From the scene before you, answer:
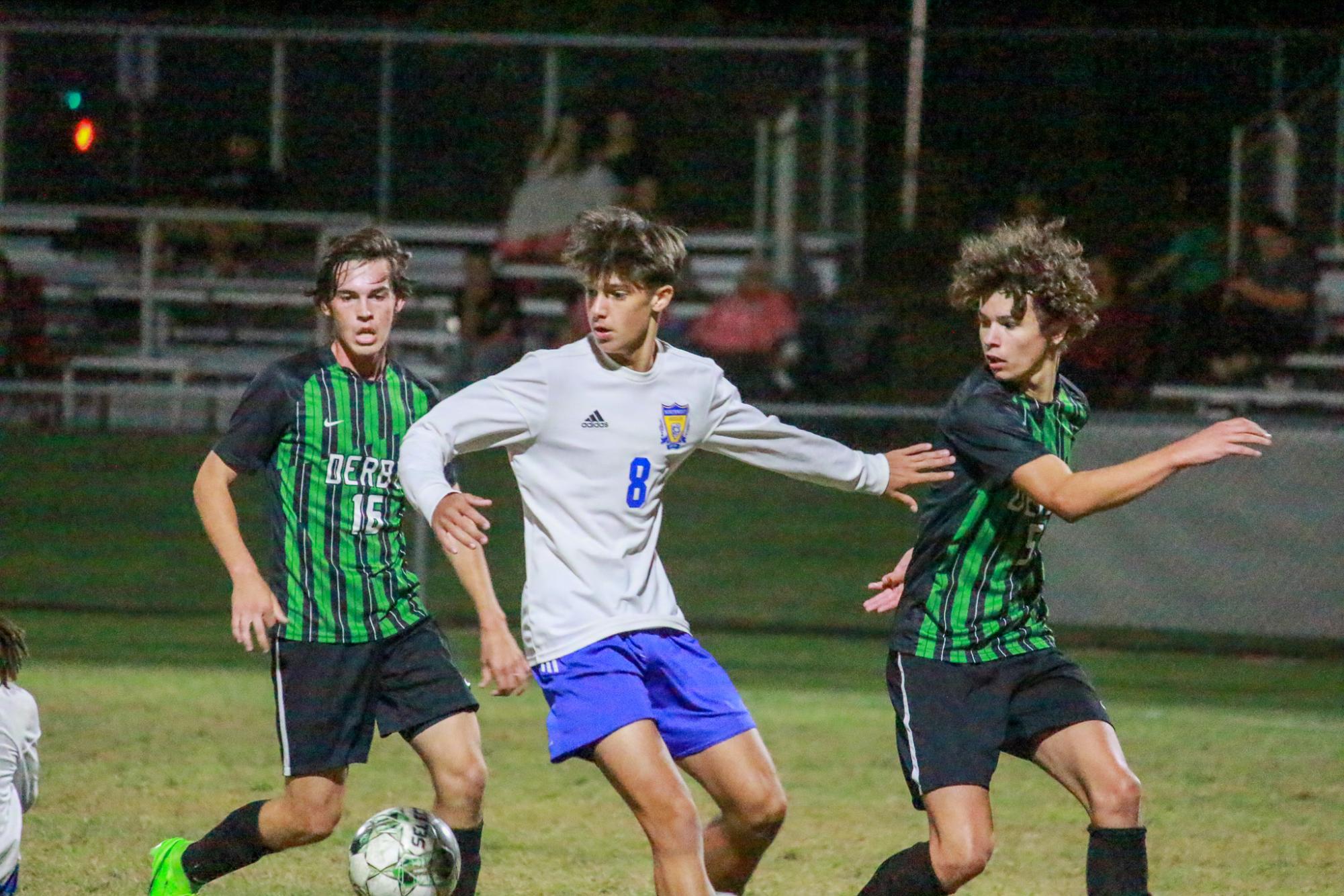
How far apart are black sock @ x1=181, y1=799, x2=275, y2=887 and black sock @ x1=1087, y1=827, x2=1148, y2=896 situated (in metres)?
2.09

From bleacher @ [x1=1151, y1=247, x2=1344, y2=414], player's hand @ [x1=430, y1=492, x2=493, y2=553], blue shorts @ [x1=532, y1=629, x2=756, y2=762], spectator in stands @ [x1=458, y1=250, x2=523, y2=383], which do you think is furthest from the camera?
spectator in stands @ [x1=458, y1=250, x2=523, y2=383]

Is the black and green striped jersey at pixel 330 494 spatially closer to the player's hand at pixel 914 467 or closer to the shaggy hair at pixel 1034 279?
the player's hand at pixel 914 467

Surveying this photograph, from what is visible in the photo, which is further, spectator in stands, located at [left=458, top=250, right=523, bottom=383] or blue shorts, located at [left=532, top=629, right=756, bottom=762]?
spectator in stands, located at [left=458, top=250, right=523, bottom=383]

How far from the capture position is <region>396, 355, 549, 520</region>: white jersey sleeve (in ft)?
13.9

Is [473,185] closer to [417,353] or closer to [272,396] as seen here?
[417,353]

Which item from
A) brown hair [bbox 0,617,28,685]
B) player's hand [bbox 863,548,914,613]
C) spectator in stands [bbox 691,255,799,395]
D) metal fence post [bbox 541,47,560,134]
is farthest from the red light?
player's hand [bbox 863,548,914,613]

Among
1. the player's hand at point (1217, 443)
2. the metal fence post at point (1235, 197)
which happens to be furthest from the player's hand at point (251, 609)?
the metal fence post at point (1235, 197)

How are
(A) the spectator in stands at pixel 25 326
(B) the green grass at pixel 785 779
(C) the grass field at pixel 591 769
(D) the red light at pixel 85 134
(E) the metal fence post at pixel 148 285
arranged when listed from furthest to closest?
(E) the metal fence post at pixel 148 285 → (D) the red light at pixel 85 134 → (A) the spectator in stands at pixel 25 326 → (C) the grass field at pixel 591 769 → (B) the green grass at pixel 785 779

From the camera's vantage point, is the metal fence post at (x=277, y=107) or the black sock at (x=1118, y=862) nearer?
the black sock at (x=1118, y=862)

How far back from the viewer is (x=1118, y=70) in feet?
36.9

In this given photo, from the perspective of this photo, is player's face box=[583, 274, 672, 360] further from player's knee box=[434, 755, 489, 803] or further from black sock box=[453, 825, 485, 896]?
black sock box=[453, 825, 485, 896]

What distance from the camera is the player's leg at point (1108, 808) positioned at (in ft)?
14.1

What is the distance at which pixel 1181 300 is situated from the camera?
11.4 m

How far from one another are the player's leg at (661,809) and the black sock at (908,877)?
472 mm
